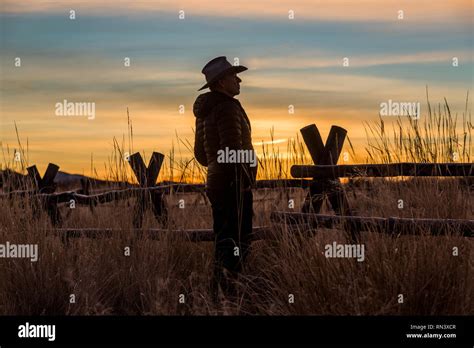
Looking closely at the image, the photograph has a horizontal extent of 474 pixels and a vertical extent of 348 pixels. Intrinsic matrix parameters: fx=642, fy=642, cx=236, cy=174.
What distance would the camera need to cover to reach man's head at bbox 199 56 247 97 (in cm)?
619

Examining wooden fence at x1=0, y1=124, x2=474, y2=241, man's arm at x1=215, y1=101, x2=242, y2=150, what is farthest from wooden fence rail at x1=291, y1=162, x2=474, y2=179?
man's arm at x1=215, y1=101, x2=242, y2=150

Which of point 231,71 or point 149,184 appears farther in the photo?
point 149,184

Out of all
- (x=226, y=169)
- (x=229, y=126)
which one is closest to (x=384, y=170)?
(x=226, y=169)

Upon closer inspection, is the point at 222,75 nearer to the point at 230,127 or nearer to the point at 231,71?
the point at 231,71

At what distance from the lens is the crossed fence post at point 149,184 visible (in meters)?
8.48

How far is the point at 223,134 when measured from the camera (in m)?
6.08

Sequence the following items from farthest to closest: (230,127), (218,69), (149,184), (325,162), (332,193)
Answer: (149,184)
(325,162)
(332,193)
(218,69)
(230,127)

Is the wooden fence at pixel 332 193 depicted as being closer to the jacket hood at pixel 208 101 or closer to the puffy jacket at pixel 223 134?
the puffy jacket at pixel 223 134

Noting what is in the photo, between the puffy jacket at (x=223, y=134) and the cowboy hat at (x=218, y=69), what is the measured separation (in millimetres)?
157

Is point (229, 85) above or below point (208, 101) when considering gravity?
above

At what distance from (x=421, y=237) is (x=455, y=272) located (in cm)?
59

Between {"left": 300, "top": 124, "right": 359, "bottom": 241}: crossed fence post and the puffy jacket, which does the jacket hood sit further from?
{"left": 300, "top": 124, "right": 359, "bottom": 241}: crossed fence post

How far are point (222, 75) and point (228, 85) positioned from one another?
120 mm

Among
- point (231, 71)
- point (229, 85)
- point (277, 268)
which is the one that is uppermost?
point (231, 71)
